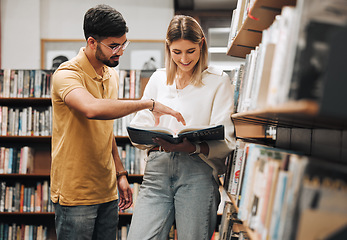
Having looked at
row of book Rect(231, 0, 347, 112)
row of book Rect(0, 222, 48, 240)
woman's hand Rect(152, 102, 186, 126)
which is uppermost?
row of book Rect(231, 0, 347, 112)

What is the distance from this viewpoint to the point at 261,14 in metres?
1.36

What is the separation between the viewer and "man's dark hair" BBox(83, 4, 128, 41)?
1.74m

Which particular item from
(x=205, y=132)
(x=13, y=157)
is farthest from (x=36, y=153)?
(x=205, y=132)

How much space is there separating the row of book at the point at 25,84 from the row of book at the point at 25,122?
0.45 ft

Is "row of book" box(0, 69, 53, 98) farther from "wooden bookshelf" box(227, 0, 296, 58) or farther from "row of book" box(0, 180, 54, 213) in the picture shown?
"wooden bookshelf" box(227, 0, 296, 58)

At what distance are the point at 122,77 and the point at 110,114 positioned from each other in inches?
76.0

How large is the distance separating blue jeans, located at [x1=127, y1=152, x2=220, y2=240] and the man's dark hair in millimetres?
623

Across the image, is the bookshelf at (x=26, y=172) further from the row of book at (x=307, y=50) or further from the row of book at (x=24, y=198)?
the row of book at (x=307, y=50)

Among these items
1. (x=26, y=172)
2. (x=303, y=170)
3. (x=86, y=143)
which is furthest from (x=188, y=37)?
(x=26, y=172)

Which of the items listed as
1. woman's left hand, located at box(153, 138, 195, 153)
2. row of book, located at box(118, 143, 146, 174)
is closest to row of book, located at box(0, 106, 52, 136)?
row of book, located at box(118, 143, 146, 174)

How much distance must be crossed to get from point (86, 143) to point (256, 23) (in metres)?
0.92

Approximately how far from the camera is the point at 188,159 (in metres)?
1.58

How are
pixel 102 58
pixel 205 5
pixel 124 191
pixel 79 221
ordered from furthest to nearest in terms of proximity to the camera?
1. pixel 205 5
2. pixel 124 191
3. pixel 102 58
4. pixel 79 221

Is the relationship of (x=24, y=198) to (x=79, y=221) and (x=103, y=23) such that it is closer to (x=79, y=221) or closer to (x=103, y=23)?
(x=79, y=221)
